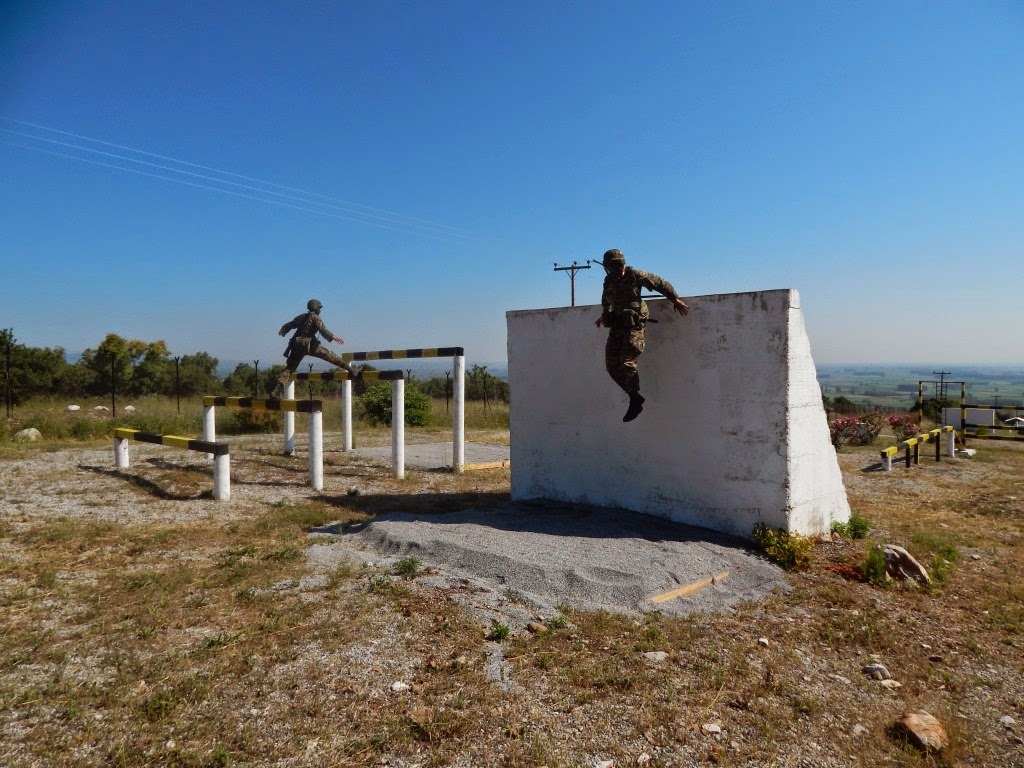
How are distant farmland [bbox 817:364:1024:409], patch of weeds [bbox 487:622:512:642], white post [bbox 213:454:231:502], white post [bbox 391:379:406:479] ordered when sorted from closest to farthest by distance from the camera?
patch of weeds [bbox 487:622:512:642], white post [bbox 213:454:231:502], white post [bbox 391:379:406:479], distant farmland [bbox 817:364:1024:409]

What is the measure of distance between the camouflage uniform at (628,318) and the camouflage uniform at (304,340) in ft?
20.8

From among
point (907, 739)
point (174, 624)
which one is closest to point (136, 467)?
point (174, 624)

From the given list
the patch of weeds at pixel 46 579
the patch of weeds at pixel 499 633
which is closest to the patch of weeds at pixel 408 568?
the patch of weeds at pixel 499 633

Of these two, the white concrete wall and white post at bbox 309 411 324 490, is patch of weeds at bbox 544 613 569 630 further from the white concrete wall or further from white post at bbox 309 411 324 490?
white post at bbox 309 411 324 490

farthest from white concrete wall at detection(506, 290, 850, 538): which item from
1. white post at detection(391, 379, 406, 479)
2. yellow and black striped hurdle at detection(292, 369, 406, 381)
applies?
white post at detection(391, 379, 406, 479)

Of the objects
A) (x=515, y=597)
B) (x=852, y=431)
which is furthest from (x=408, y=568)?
(x=852, y=431)

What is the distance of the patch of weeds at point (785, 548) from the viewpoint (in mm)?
4980

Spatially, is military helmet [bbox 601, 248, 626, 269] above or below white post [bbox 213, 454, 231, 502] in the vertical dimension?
above

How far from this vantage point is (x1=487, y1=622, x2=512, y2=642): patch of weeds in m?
3.60

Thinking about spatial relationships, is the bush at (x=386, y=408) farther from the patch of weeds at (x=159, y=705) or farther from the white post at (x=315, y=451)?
the patch of weeds at (x=159, y=705)

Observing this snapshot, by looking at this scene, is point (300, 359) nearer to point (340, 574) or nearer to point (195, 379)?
point (340, 574)

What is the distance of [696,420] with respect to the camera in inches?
228

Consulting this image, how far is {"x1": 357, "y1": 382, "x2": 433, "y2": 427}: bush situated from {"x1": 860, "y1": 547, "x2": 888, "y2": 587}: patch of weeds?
1352 centimetres

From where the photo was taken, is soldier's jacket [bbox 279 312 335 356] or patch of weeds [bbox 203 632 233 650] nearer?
patch of weeds [bbox 203 632 233 650]
